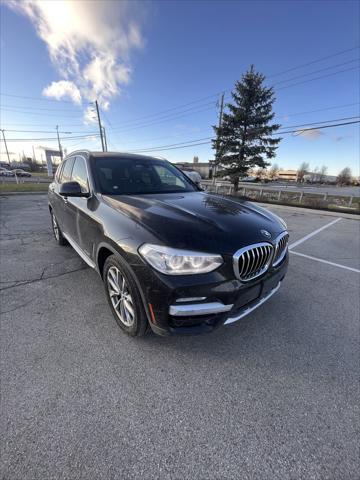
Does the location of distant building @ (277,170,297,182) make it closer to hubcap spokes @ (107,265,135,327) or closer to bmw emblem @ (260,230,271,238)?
bmw emblem @ (260,230,271,238)

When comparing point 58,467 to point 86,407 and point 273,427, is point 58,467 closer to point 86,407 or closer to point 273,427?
point 86,407

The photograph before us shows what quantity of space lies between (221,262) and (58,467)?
1576mm

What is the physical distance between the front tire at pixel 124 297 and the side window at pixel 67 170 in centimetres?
218

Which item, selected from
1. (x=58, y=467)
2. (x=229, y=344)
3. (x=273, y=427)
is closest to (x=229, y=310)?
(x=229, y=344)

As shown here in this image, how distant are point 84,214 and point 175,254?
1594 millimetres

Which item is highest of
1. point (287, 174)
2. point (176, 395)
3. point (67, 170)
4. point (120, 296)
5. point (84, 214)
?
point (287, 174)

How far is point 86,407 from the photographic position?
1.60 m

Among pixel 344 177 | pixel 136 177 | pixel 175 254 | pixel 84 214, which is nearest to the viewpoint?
pixel 175 254

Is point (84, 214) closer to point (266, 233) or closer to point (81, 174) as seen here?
point (81, 174)

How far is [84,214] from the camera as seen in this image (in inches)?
108

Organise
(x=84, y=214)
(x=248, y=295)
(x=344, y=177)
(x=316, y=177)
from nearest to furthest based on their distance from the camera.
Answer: (x=248, y=295) < (x=84, y=214) < (x=344, y=177) < (x=316, y=177)

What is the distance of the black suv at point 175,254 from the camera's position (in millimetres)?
1696

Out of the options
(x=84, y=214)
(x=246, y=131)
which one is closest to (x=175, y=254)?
(x=84, y=214)

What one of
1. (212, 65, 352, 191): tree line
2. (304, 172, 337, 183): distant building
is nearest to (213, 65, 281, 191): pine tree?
(212, 65, 352, 191): tree line
